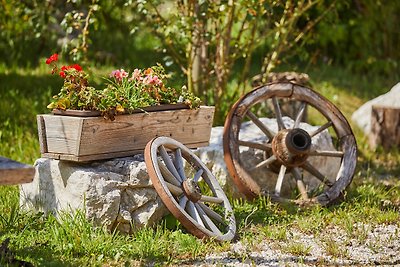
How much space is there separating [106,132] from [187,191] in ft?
2.16

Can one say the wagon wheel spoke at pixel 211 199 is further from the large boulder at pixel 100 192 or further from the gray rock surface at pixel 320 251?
the gray rock surface at pixel 320 251

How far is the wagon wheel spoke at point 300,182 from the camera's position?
610 centimetres

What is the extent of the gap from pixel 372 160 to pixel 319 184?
171 cm

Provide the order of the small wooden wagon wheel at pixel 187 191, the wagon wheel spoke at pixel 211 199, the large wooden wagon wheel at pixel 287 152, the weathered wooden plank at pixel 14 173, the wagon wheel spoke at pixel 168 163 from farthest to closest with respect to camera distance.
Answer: the large wooden wagon wheel at pixel 287 152, the wagon wheel spoke at pixel 211 199, the wagon wheel spoke at pixel 168 163, the small wooden wagon wheel at pixel 187 191, the weathered wooden plank at pixel 14 173

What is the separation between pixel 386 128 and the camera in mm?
8453

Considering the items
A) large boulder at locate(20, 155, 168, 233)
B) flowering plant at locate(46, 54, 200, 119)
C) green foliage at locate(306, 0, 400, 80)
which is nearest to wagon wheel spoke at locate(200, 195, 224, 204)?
large boulder at locate(20, 155, 168, 233)

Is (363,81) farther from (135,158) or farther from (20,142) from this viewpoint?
(135,158)

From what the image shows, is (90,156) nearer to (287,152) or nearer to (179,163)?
(179,163)

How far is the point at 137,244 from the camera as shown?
186 inches

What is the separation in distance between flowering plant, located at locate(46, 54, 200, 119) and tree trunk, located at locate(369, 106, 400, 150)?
138 inches

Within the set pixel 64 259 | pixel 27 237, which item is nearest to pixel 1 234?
pixel 27 237

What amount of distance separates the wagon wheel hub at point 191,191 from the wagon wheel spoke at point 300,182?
52.2 inches

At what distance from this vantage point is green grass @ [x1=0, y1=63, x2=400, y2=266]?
4550 millimetres

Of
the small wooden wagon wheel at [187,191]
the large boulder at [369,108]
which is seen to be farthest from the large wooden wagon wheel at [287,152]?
the large boulder at [369,108]
